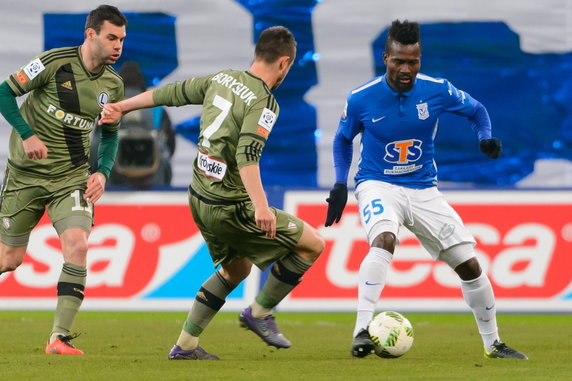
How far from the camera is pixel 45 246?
11055 millimetres

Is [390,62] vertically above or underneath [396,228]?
above

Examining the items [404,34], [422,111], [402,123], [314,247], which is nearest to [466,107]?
[422,111]

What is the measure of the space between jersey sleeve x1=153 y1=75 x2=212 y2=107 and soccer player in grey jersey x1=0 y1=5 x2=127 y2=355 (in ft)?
2.46

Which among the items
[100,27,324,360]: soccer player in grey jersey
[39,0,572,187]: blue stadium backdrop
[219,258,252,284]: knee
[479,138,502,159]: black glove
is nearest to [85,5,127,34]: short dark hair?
[100,27,324,360]: soccer player in grey jersey

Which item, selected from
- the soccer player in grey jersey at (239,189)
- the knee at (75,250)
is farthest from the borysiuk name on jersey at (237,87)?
the knee at (75,250)

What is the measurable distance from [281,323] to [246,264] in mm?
3298

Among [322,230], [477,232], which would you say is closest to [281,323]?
[322,230]

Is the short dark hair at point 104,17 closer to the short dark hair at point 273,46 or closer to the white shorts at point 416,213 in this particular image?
the short dark hair at point 273,46

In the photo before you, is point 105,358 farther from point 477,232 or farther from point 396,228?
point 477,232

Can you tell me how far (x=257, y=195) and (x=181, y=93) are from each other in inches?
33.9

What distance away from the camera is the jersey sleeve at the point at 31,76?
7.45 metres

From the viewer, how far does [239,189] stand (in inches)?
271

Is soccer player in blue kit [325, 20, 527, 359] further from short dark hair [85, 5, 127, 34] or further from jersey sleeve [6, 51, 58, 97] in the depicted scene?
jersey sleeve [6, 51, 58, 97]

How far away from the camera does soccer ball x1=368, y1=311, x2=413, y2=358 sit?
6.80 meters
